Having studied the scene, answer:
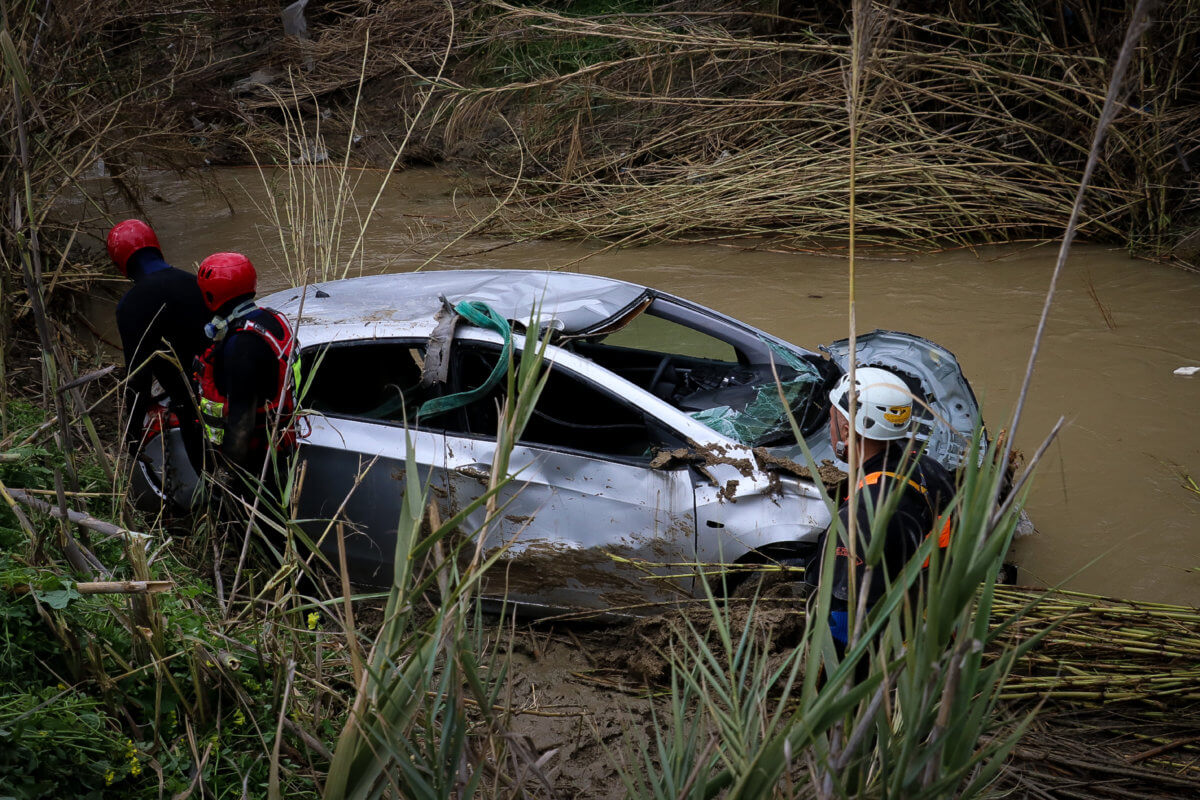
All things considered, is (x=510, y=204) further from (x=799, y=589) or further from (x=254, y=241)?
(x=799, y=589)

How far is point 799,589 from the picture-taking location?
3.70 meters

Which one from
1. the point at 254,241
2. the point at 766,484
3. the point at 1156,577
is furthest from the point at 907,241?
the point at 254,241

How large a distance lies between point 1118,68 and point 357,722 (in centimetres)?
139

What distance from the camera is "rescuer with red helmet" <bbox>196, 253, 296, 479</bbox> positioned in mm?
3887

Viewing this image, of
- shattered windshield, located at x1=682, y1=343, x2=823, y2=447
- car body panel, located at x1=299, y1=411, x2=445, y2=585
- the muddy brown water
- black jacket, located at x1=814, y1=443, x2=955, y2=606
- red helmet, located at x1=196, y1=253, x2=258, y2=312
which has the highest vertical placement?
red helmet, located at x1=196, y1=253, x2=258, y2=312

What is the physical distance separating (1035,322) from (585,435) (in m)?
4.68

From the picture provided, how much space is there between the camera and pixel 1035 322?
7.38 meters

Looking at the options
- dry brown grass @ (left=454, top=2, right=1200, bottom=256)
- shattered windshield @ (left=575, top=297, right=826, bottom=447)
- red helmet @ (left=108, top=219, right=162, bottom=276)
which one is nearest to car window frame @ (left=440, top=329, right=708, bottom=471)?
shattered windshield @ (left=575, top=297, right=826, bottom=447)

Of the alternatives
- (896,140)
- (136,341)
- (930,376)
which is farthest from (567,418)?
(896,140)

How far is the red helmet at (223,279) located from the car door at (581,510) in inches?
38.9

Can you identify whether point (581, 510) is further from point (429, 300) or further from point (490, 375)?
point (429, 300)

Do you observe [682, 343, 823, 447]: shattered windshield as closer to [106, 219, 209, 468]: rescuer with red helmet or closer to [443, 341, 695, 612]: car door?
[443, 341, 695, 612]: car door

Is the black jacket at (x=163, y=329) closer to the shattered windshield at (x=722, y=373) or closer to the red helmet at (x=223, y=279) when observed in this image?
the red helmet at (x=223, y=279)

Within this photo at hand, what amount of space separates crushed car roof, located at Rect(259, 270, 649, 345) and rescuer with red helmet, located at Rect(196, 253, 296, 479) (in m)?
0.29
